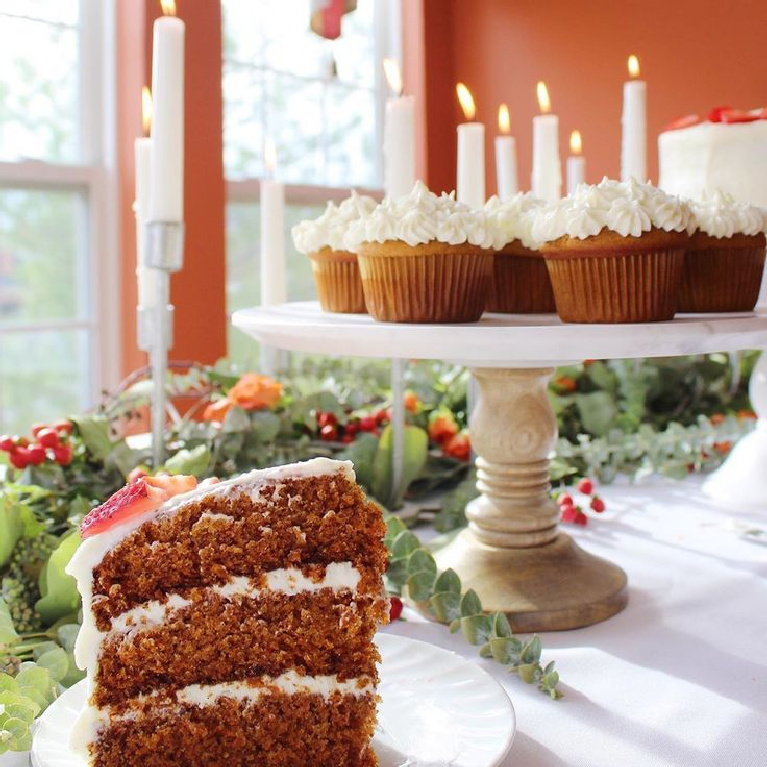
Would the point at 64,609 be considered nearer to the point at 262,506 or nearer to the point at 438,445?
the point at 262,506

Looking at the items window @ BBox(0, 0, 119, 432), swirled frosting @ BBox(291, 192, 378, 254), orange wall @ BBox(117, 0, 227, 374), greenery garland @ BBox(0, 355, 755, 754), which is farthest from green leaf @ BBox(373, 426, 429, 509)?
window @ BBox(0, 0, 119, 432)

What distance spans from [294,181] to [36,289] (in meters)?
1.17

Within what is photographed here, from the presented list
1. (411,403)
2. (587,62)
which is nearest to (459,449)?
(411,403)

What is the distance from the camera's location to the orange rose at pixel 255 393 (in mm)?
1454

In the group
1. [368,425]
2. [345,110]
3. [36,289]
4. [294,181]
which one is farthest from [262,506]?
[345,110]

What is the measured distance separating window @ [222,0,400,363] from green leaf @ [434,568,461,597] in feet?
8.14

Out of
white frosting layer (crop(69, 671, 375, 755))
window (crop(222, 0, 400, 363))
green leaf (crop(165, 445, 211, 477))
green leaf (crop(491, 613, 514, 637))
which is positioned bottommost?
green leaf (crop(491, 613, 514, 637))

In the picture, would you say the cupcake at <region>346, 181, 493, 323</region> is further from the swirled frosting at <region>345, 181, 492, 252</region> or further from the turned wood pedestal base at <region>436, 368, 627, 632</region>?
the turned wood pedestal base at <region>436, 368, 627, 632</region>

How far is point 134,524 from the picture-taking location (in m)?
0.68

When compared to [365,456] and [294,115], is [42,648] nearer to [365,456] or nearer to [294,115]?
[365,456]

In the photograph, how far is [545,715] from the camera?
0.83 meters

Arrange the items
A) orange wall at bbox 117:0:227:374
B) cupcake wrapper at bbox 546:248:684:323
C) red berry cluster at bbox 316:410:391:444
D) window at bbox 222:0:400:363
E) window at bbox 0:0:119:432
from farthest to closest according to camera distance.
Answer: window at bbox 222:0:400:363
orange wall at bbox 117:0:227:374
window at bbox 0:0:119:432
red berry cluster at bbox 316:410:391:444
cupcake wrapper at bbox 546:248:684:323

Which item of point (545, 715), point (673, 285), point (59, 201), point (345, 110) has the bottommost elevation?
point (545, 715)

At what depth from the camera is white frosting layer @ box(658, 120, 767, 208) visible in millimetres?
1401
